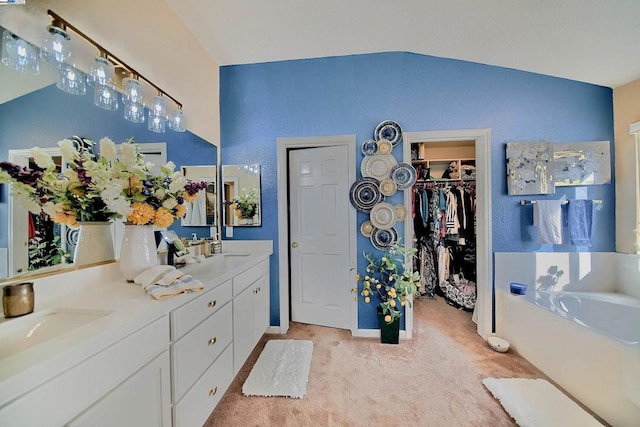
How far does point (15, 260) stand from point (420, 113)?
2.84 meters

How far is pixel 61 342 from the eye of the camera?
67cm

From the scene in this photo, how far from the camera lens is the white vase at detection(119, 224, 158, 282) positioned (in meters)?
1.24

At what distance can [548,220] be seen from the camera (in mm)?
2125

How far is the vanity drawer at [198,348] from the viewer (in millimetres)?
1061

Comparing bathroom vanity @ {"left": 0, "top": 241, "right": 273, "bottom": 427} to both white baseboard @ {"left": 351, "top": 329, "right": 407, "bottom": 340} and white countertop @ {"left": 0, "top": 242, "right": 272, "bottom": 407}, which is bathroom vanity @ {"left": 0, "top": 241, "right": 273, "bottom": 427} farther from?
white baseboard @ {"left": 351, "top": 329, "right": 407, "bottom": 340}

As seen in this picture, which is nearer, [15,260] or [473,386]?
[15,260]

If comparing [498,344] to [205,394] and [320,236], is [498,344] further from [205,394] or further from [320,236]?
[205,394]

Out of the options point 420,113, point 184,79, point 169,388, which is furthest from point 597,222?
point 184,79

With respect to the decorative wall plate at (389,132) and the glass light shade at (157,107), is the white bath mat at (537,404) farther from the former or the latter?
the glass light shade at (157,107)

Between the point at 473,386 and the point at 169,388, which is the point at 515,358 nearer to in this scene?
the point at 473,386

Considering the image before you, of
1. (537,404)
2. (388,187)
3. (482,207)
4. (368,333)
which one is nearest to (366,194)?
(388,187)

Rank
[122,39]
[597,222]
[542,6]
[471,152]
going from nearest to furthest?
[122,39] < [542,6] < [597,222] < [471,152]

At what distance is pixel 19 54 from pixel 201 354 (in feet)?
5.00

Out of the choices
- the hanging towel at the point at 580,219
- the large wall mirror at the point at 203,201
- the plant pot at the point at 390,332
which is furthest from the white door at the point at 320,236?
the hanging towel at the point at 580,219
